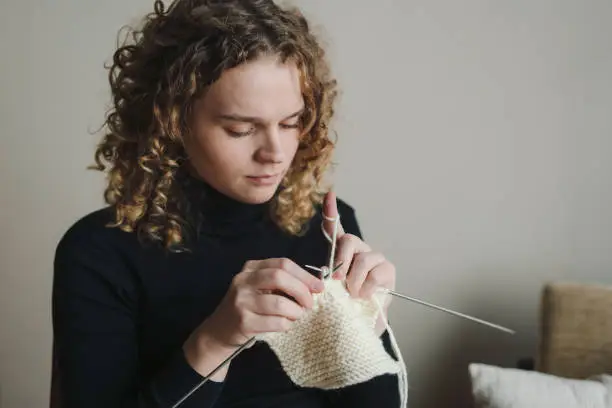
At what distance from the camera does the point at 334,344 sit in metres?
0.72

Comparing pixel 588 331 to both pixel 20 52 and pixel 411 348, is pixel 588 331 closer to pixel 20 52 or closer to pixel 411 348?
pixel 411 348

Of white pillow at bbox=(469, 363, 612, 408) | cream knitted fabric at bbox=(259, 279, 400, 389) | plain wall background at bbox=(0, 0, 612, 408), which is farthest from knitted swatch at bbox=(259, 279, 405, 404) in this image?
plain wall background at bbox=(0, 0, 612, 408)

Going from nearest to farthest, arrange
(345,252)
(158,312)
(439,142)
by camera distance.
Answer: (345,252), (158,312), (439,142)

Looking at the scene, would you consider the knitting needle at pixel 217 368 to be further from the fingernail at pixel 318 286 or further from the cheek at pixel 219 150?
the cheek at pixel 219 150

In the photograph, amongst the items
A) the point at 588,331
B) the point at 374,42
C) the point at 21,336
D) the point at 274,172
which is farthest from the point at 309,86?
the point at 21,336

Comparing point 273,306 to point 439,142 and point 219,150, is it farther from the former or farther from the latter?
point 439,142

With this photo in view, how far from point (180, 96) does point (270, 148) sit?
0.13 m

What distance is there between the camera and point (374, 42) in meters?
1.25

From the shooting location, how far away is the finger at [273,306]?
2.15 ft

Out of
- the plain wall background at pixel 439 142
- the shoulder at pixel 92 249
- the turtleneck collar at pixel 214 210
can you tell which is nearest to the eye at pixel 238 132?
the turtleneck collar at pixel 214 210

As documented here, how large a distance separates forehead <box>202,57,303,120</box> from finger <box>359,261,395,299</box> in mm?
228

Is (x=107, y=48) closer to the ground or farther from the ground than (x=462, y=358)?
farther from the ground

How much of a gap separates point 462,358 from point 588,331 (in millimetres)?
335

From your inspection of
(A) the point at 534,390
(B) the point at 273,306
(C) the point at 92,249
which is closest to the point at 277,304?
A: (B) the point at 273,306
